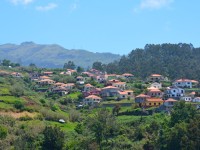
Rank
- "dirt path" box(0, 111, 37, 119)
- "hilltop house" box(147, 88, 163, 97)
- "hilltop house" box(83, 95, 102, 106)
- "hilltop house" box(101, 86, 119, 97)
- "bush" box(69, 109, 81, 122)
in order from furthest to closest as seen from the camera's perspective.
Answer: "hilltop house" box(101, 86, 119, 97) < "hilltop house" box(83, 95, 102, 106) < "hilltop house" box(147, 88, 163, 97) < "bush" box(69, 109, 81, 122) < "dirt path" box(0, 111, 37, 119)

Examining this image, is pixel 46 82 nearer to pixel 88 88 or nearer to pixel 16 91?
pixel 88 88

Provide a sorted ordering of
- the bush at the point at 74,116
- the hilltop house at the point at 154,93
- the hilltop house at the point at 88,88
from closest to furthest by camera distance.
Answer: the bush at the point at 74,116
the hilltop house at the point at 154,93
the hilltop house at the point at 88,88

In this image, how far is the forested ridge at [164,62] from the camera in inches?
3573

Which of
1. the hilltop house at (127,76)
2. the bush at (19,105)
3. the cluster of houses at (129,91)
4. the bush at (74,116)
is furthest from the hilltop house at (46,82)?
the bush at (19,105)

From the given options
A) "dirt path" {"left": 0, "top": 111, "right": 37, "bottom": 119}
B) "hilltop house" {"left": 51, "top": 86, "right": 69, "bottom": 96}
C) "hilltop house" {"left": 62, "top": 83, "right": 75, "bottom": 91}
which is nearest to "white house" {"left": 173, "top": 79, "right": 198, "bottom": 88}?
"hilltop house" {"left": 62, "top": 83, "right": 75, "bottom": 91}

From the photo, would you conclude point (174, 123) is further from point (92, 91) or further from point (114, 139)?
point (92, 91)

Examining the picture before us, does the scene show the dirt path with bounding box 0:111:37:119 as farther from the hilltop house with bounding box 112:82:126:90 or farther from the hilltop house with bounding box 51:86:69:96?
the hilltop house with bounding box 112:82:126:90

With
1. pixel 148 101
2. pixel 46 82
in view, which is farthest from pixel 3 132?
pixel 46 82

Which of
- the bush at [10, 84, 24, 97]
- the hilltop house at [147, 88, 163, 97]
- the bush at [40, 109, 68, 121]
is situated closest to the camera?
the bush at [40, 109, 68, 121]

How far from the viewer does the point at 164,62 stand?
103750 mm

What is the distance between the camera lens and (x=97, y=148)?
39188mm

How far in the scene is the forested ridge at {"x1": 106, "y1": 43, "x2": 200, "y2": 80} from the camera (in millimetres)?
90750

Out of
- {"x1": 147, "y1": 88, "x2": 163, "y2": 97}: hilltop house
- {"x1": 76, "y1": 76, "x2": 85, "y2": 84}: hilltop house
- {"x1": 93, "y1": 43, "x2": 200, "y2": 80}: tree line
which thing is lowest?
{"x1": 147, "y1": 88, "x2": 163, "y2": 97}: hilltop house

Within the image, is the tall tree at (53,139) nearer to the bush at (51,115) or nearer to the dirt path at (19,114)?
the dirt path at (19,114)
